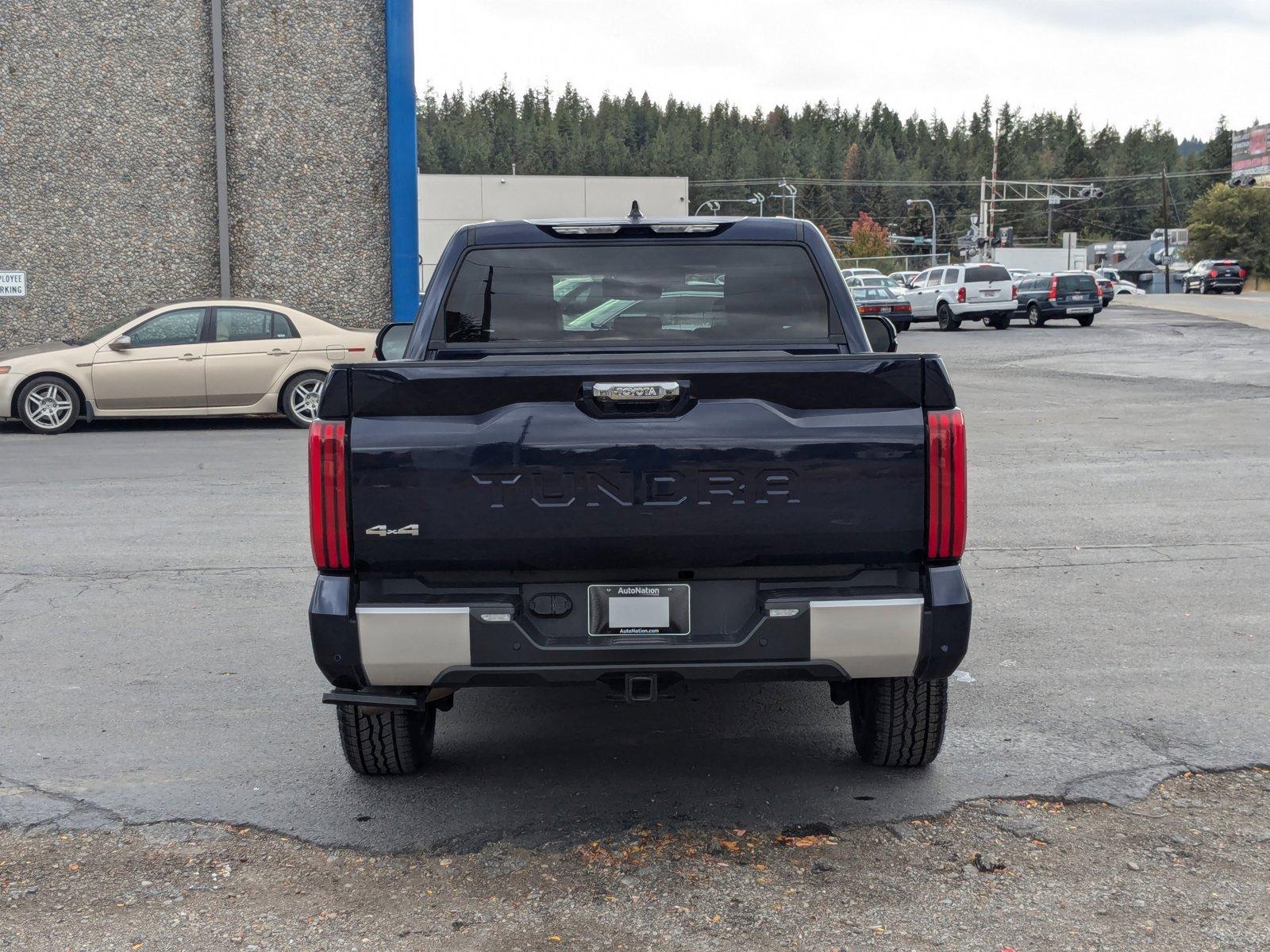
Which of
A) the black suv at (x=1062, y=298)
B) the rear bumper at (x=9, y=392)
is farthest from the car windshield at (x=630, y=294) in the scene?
the black suv at (x=1062, y=298)

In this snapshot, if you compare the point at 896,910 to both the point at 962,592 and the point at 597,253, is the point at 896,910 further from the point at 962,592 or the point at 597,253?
the point at 597,253

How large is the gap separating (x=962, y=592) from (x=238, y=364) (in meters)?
13.3

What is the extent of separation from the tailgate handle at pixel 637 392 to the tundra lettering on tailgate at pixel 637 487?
208mm

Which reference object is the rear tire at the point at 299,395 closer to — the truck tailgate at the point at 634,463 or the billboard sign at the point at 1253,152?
the truck tailgate at the point at 634,463

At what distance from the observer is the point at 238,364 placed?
52.9 ft

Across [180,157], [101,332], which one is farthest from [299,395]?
[180,157]

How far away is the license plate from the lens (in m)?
4.10

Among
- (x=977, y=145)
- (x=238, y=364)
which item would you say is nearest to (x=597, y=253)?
(x=238, y=364)

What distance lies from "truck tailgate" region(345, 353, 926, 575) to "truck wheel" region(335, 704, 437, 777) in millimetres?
906

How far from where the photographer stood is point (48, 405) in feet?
52.1

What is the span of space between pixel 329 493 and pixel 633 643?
0.98 m

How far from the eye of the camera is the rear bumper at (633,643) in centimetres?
405

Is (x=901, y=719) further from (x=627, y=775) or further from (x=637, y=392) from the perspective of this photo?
(x=637, y=392)

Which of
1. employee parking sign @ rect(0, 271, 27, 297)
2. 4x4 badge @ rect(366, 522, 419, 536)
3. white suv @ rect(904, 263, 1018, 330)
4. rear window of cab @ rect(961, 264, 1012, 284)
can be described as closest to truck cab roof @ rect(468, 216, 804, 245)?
4x4 badge @ rect(366, 522, 419, 536)
